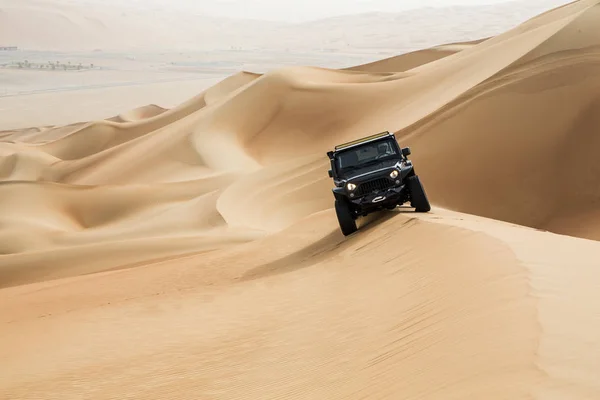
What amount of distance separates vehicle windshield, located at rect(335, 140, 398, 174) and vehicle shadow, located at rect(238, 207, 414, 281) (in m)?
1.03

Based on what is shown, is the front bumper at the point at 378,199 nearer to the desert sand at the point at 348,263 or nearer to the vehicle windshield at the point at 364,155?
the desert sand at the point at 348,263

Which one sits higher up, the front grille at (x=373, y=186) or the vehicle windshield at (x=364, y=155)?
the vehicle windshield at (x=364, y=155)

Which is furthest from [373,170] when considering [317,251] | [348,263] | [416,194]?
[348,263]

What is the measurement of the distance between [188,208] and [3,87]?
82072 millimetres

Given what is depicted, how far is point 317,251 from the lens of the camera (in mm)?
13680

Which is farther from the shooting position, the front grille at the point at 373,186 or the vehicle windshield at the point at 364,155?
the vehicle windshield at the point at 364,155

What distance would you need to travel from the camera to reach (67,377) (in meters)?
7.64

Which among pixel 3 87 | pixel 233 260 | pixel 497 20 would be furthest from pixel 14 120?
pixel 497 20

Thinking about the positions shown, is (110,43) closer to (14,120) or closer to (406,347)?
(14,120)

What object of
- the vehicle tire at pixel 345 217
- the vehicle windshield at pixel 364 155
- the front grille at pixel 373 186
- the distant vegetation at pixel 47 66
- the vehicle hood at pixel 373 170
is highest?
the distant vegetation at pixel 47 66

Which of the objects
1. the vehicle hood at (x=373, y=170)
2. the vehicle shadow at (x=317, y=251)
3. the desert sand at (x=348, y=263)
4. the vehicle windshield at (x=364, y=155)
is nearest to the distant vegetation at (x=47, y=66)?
the desert sand at (x=348, y=263)

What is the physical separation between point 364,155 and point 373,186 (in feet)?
3.30

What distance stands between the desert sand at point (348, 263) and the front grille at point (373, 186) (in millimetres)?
589

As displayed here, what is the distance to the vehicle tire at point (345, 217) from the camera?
13.5 metres
